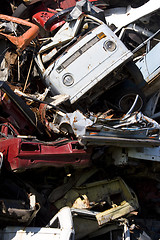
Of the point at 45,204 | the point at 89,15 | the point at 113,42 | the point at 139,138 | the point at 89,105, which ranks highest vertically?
the point at 89,15

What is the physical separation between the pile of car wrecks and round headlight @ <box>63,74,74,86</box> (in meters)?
0.02

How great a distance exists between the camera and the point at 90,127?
5824 millimetres

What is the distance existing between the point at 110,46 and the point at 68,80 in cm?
99

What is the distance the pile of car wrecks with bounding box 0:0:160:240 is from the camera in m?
5.73

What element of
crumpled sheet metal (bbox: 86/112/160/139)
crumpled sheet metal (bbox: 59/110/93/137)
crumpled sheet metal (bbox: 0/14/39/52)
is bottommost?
crumpled sheet metal (bbox: 86/112/160/139)

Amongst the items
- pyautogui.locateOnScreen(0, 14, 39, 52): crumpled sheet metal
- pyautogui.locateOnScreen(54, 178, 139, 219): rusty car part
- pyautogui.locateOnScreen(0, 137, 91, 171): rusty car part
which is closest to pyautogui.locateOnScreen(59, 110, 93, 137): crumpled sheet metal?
pyautogui.locateOnScreen(0, 137, 91, 171): rusty car part

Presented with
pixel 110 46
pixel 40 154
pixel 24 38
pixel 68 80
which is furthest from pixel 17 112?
pixel 110 46

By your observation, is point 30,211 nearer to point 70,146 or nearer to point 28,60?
point 70,146

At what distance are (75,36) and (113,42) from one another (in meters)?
0.78

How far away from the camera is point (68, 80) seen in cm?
684

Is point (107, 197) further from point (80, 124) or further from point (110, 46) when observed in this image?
point (110, 46)

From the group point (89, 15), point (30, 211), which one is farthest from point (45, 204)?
point (89, 15)

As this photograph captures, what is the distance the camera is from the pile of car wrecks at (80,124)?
18.8 feet

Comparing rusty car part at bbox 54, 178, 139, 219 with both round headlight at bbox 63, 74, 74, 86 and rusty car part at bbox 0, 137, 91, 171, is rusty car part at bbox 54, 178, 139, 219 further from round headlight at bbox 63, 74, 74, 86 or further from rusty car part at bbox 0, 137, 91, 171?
round headlight at bbox 63, 74, 74, 86
